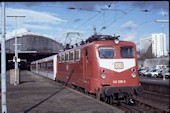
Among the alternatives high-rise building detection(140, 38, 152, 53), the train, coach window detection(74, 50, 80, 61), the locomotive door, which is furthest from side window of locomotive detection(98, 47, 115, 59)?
high-rise building detection(140, 38, 152, 53)

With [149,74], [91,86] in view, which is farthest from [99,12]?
[149,74]

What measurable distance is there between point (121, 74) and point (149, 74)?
142 feet

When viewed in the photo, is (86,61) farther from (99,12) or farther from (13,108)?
(99,12)

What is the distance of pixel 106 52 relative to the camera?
16031 mm

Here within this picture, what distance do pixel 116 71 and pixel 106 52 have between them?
43.0 inches

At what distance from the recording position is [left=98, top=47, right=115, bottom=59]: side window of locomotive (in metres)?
15.9

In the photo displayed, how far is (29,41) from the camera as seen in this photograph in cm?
10188

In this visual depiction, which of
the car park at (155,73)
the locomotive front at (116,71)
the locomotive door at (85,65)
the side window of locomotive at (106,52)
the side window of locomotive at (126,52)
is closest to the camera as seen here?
the locomotive front at (116,71)

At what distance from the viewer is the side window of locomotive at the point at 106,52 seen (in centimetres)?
1589

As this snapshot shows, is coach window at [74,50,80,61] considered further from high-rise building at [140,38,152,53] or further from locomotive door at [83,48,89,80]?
high-rise building at [140,38,152,53]

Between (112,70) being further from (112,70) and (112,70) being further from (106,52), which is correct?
(106,52)

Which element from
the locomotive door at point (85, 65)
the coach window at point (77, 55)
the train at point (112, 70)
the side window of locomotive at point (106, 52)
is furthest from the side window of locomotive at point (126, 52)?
the coach window at point (77, 55)

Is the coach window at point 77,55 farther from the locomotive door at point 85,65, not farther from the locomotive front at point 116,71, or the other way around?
the locomotive front at point 116,71

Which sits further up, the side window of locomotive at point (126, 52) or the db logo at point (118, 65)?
the side window of locomotive at point (126, 52)
